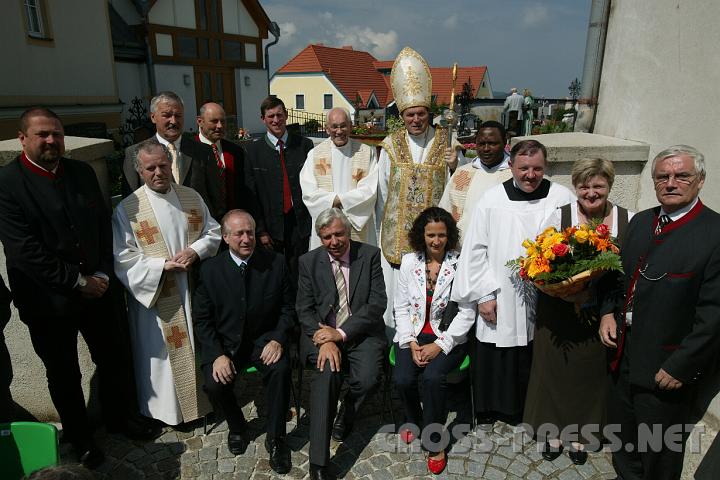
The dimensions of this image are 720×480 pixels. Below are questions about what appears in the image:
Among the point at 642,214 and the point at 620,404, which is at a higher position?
the point at 642,214

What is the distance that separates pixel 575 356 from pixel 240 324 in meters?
2.27

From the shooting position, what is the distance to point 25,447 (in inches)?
93.8

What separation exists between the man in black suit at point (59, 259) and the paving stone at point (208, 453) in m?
0.66

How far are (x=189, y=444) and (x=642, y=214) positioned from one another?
335 cm

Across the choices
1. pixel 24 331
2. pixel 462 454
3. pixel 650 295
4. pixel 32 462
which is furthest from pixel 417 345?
pixel 24 331

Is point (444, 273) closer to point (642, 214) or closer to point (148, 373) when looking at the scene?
point (642, 214)

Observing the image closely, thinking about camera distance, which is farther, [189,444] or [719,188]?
[189,444]

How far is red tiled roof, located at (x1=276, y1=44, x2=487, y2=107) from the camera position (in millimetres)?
42250

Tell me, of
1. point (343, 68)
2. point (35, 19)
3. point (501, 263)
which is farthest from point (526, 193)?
point (343, 68)

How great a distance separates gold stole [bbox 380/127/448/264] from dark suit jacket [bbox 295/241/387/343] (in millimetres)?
920

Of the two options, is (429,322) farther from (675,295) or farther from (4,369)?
(4,369)

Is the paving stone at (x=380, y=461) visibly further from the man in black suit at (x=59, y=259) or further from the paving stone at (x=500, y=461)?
the man in black suit at (x=59, y=259)

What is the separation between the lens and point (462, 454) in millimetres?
3590

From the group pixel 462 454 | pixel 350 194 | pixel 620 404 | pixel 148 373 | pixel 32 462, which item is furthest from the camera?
pixel 350 194
